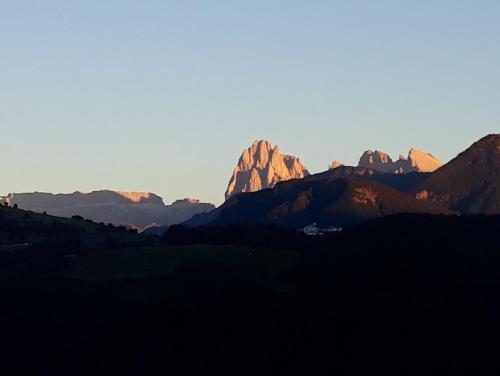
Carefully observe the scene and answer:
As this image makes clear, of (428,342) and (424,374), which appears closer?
(424,374)

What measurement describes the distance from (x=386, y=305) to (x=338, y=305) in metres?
7.53

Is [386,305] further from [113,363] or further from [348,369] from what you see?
[113,363]

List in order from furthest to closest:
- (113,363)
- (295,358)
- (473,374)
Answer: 1. (113,363)
2. (295,358)
3. (473,374)

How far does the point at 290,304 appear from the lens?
650ft

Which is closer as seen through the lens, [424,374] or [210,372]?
[424,374]

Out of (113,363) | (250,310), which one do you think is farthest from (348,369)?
(113,363)

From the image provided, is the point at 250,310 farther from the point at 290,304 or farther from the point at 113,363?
the point at 113,363

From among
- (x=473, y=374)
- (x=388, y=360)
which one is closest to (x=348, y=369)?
(x=388, y=360)

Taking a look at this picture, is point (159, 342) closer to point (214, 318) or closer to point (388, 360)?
point (214, 318)

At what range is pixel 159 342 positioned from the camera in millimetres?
198375

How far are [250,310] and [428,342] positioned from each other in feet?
103

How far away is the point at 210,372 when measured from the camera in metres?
180

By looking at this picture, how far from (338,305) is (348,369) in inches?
1053

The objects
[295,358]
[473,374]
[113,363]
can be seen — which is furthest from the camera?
[113,363]
